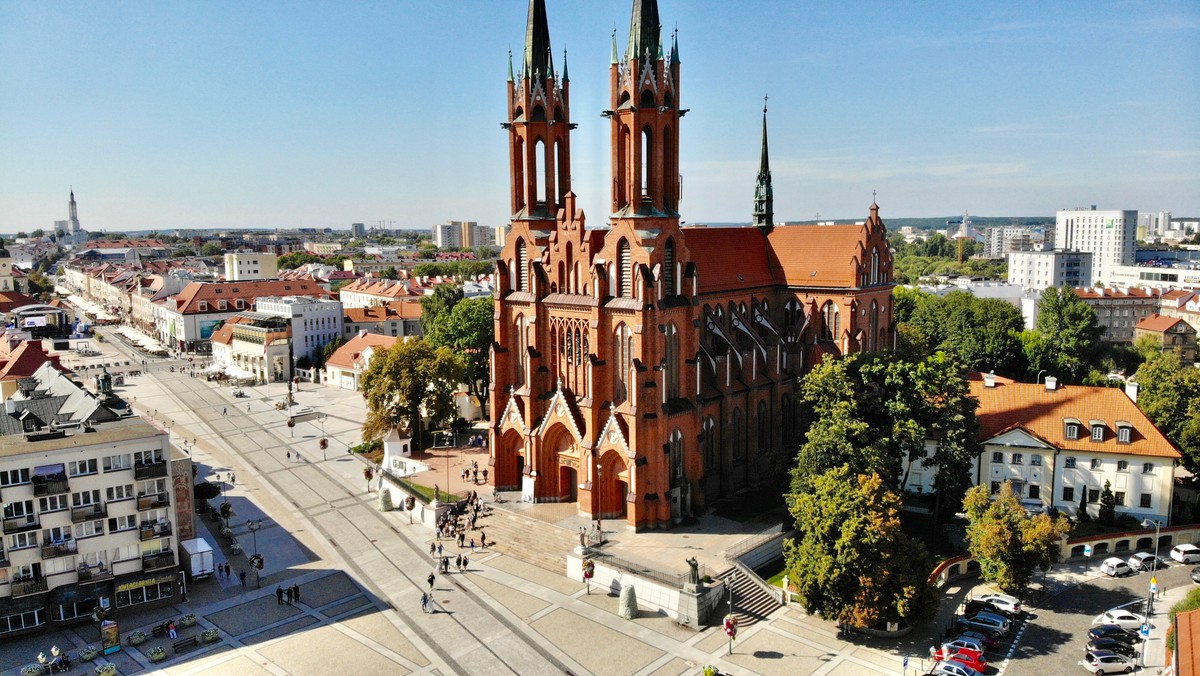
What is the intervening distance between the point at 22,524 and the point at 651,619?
32.7 meters

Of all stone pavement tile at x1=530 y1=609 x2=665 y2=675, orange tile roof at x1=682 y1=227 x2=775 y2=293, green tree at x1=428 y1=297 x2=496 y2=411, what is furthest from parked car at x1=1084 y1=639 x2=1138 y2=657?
green tree at x1=428 y1=297 x2=496 y2=411

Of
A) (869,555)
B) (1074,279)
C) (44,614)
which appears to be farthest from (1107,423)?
(1074,279)

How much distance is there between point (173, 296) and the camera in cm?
15125

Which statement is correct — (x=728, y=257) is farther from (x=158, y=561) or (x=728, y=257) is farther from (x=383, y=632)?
(x=158, y=561)

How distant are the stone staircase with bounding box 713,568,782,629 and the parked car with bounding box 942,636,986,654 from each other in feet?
29.1

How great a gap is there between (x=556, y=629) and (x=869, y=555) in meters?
15.9

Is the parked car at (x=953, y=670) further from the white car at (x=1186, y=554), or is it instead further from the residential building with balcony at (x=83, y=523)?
the residential building with balcony at (x=83, y=523)

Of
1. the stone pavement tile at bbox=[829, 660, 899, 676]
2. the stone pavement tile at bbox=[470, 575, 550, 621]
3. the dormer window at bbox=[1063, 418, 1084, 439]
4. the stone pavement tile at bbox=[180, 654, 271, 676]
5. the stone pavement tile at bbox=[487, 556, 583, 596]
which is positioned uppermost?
the dormer window at bbox=[1063, 418, 1084, 439]

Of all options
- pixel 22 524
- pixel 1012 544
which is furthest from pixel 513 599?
pixel 1012 544

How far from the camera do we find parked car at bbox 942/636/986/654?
3638 cm

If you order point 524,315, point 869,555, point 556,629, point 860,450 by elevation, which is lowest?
point 556,629

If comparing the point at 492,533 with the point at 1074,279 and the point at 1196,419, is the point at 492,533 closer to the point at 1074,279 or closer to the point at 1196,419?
the point at 1196,419

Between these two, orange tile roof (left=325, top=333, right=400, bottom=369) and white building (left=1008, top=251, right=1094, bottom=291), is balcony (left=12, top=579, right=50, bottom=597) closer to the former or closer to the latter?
orange tile roof (left=325, top=333, right=400, bottom=369)

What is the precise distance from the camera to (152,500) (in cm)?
4488
